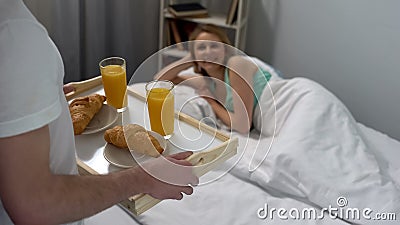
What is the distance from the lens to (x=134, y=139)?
3.09ft

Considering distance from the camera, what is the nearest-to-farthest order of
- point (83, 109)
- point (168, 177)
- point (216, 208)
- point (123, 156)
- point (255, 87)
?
point (168, 177)
point (123, 156)
point (83, 109)
point (216, 208)
point (255, 87)

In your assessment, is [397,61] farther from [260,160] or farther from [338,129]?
[260,160]

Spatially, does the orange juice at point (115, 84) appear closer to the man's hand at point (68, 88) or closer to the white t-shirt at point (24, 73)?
the man's hand at point (68, 88)

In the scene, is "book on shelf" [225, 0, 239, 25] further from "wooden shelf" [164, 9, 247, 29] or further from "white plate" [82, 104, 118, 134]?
"white plate" [82, 104, 118, 134]

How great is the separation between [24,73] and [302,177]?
1015mm

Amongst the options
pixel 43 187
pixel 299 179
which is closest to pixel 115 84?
pixel 43 187

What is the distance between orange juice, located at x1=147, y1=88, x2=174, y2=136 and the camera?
1019 mm

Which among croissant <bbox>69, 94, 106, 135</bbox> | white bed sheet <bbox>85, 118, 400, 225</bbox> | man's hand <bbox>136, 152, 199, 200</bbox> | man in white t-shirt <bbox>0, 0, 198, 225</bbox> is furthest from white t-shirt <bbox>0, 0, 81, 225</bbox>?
white bed sheet <bbox>85, 118, 400, 225</bbox>

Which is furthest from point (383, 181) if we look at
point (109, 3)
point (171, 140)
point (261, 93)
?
point (109, 3)

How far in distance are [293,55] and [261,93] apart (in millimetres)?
954

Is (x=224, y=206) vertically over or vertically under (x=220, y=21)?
under

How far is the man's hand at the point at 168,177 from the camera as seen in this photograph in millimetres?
816

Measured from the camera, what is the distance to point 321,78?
2457 mm

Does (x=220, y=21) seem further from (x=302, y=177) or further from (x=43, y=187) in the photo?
(x=43, y=187)
